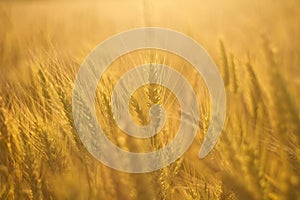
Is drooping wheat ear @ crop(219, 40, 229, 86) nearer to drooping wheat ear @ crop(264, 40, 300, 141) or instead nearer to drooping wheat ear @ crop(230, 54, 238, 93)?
drooping wheat ear @ crop(230, 54, 238, 93)

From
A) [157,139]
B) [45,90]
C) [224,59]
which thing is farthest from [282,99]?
[45,90]

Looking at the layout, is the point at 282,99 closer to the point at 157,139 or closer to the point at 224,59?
the point at 157,139

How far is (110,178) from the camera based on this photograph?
1.73 ft

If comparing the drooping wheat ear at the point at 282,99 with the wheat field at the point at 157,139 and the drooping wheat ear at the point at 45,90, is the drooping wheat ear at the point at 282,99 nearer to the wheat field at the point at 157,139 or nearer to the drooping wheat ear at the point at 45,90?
the wheat field at the point at 157,139

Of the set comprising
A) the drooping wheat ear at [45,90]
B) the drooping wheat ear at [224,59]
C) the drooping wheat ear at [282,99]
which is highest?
the drooping wheat ear at [224,59]

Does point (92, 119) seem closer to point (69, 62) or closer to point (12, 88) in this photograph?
point (69, 62)

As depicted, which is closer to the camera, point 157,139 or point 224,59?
point 157,139

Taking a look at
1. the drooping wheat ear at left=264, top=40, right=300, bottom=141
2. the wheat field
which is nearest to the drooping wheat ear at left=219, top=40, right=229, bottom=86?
the wheat field

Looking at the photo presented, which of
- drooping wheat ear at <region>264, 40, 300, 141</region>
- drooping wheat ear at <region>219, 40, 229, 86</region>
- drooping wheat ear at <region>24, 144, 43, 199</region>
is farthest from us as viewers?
drooping wheat ear at <region>219, 40, 229, 86</region>

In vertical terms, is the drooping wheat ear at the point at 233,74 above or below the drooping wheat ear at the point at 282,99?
above

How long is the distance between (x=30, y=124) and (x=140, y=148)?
268 millimetres

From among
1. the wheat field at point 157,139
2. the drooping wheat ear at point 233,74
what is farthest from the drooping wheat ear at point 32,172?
the drooping wheat ear at point 233,74

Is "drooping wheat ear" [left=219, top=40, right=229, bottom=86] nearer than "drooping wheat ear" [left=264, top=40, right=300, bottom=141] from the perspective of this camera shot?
No

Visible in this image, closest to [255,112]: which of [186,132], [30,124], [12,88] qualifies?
[186,132]
